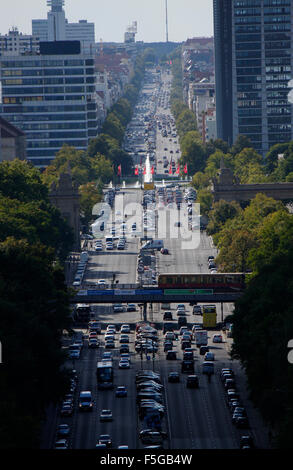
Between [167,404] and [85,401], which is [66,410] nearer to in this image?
[85,401]

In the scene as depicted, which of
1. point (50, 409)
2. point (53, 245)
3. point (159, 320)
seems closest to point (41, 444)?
point (50, 409)

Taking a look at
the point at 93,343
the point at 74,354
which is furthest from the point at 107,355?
the point at 93,343

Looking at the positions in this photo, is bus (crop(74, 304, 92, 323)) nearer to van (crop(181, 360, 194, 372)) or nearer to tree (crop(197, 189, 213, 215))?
van (crop(181, 360, 194, 372))

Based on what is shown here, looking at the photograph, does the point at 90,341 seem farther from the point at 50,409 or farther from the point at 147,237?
the point at 147,237

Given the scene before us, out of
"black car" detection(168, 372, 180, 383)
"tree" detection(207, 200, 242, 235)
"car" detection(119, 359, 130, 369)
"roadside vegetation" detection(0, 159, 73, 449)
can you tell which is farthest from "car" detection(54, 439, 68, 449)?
"tree" detection(207, 200, 242, 235)

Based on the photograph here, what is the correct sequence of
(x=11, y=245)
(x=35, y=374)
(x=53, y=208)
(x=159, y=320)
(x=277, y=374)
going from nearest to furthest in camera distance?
(x=277, y=374)
(x=35, y=374)
(x=11, y=245)
(x=159, y=320)
(x=53, y=208)

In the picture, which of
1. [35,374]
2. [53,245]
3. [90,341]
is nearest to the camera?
[35,374]

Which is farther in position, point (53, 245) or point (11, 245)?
point (53, 245)

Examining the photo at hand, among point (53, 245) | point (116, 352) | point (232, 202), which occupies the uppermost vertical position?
point (232, 202)
